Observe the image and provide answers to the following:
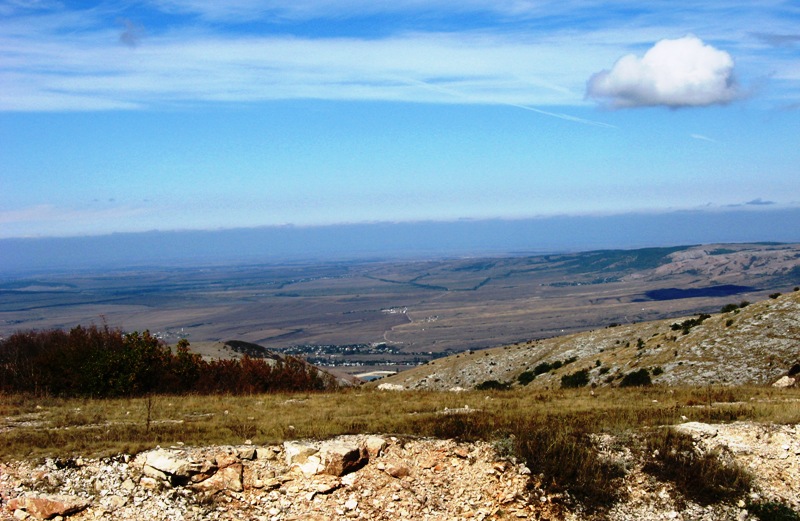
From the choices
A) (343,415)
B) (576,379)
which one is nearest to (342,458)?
(343,415)

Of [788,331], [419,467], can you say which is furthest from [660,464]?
[788,331]

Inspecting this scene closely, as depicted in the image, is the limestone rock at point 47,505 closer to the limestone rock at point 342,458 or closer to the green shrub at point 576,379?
the limestone rock at point 342,458

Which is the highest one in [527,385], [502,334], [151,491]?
[151,491]

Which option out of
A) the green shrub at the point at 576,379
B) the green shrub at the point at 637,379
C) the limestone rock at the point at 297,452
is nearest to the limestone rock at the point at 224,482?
the limestone rock at the point at 297,452

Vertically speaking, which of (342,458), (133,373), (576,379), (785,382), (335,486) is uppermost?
(342,458)

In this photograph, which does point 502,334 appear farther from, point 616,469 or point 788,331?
point 616,469

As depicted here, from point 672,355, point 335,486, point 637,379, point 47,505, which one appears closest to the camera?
point 47,505

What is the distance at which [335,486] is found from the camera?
12297 millimetres

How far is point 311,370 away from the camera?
32562 millimetres

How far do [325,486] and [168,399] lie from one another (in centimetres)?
1198

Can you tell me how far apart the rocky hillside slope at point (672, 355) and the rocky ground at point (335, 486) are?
1610cm

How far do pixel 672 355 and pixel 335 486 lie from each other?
24.8 meters

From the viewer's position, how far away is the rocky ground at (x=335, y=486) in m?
11.6

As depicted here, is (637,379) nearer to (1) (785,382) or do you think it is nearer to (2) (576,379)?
(2) (576,379)
